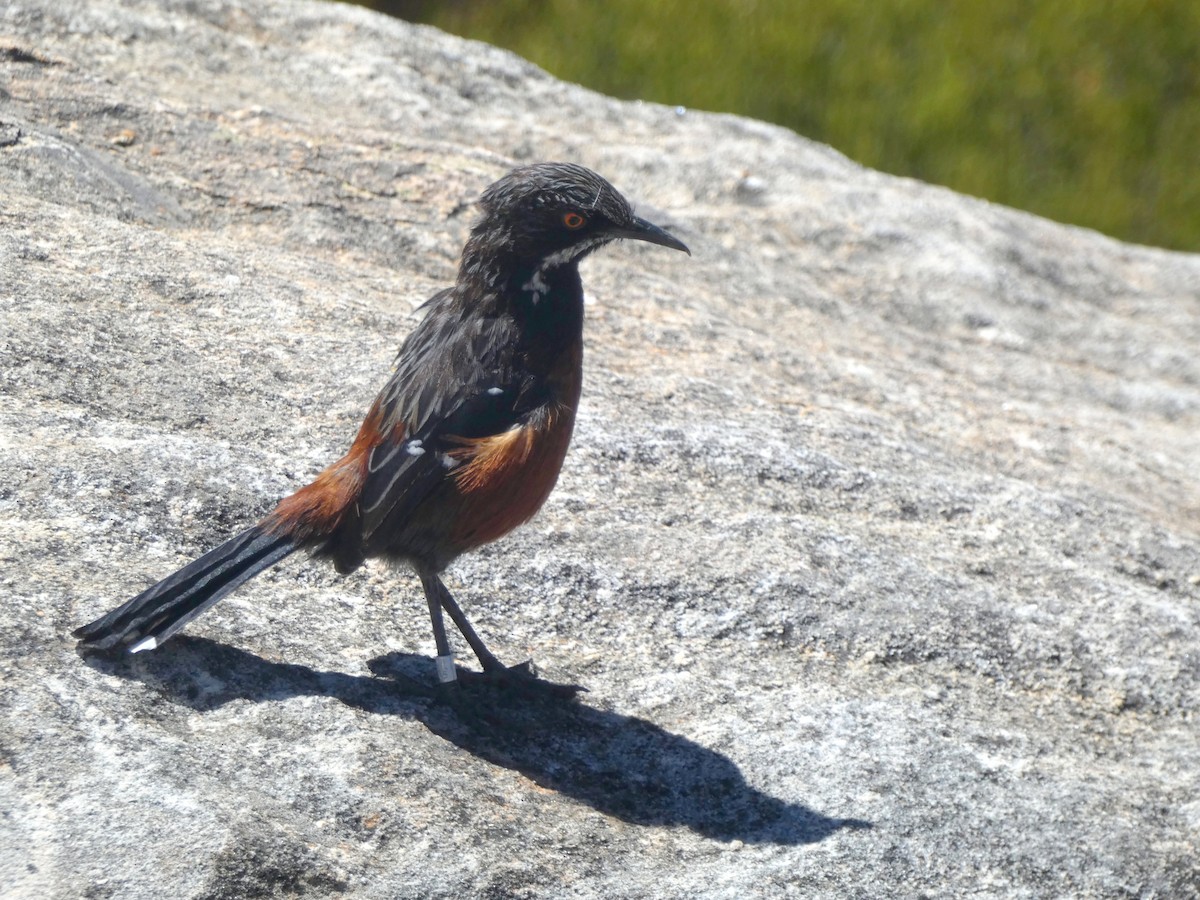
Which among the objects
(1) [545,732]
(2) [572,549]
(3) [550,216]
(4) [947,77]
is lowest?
(1) [545,732]

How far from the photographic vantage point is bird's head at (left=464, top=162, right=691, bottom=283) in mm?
3717

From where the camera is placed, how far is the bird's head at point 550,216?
146 inches

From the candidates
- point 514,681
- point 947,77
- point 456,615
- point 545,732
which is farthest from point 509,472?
point 947,77

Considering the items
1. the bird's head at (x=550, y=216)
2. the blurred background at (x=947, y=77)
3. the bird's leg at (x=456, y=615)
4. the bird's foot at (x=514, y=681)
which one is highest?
the blurred background at (x=947, y=77)

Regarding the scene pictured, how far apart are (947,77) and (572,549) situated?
870 cm

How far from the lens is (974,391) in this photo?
592 centimetres

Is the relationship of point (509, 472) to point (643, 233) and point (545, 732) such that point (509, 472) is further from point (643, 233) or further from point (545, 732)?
point (643, 233)

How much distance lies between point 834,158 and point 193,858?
19.7ft

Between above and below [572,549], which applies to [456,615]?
below

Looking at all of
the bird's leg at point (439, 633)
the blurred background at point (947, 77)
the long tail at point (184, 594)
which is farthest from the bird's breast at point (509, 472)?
the blurred background at point (947, 77)

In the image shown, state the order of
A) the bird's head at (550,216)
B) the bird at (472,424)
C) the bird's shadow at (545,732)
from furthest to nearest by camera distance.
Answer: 1. the bird's head at (550,216)
2. the bird at (472,424)
3. the bird's shadow at (545,732)

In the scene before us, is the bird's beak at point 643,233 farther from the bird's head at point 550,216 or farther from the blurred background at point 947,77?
the blurred background at point 947,77

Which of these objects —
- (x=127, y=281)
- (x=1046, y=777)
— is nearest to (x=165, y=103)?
(x=127, y=281)

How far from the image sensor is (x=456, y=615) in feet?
11.9
